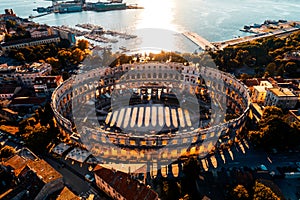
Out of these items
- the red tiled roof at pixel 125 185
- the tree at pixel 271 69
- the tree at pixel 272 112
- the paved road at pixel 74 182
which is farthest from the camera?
the tree at pixel 271 69

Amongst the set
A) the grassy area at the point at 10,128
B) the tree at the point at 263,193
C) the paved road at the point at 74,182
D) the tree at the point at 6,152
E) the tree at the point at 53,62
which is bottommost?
the paved road at the point at 74,182

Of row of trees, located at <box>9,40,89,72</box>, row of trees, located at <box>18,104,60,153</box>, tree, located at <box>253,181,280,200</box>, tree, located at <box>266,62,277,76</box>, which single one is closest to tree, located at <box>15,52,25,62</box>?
row of trees, located at <box>9,40,89,72</box>

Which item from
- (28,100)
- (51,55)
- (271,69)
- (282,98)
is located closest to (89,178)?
(28,100)

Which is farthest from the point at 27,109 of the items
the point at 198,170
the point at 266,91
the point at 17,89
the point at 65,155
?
the point at 266,91

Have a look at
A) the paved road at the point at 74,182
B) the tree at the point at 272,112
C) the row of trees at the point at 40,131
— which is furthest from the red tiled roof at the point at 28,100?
the tree at the point at 272,112

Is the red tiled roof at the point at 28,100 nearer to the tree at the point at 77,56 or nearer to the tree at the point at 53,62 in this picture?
the tree at the point at 53,62

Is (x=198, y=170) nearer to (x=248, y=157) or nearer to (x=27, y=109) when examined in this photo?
(x=248, y=157)

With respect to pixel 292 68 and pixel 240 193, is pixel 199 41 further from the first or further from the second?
pixel 240 193
